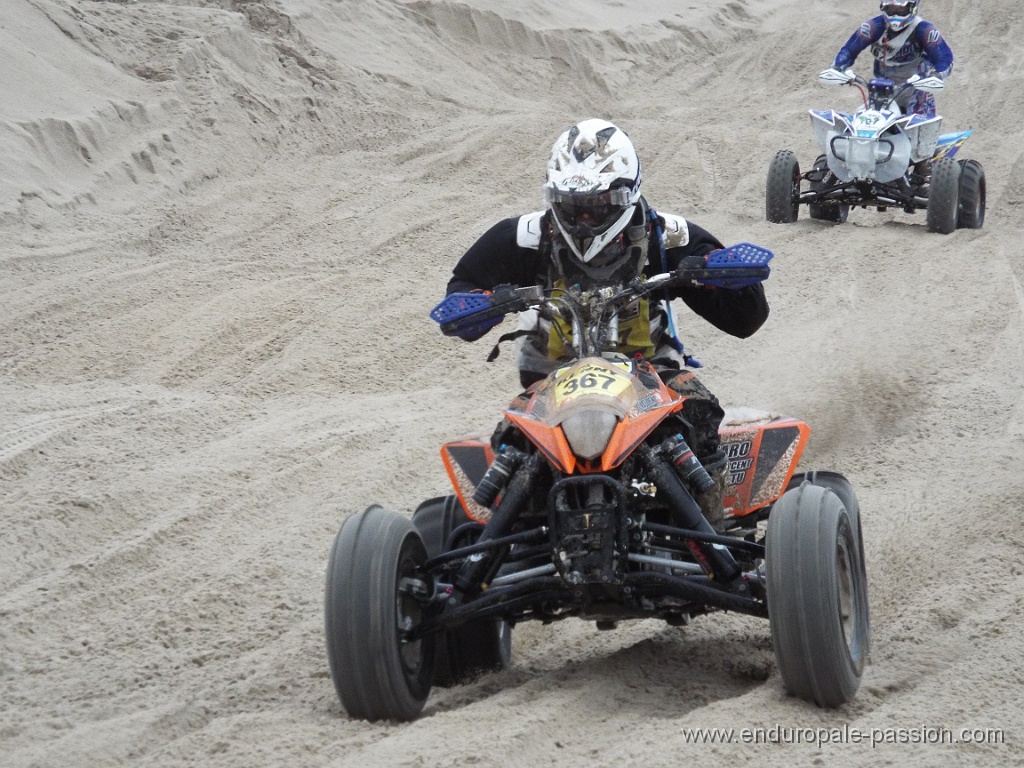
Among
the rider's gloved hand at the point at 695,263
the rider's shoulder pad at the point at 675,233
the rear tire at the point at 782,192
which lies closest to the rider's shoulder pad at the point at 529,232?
the rider's shoulder pad at the point at 675,233

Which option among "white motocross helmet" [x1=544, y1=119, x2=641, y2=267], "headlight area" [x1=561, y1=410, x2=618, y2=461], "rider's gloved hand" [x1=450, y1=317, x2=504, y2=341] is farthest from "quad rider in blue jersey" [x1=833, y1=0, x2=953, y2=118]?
"headlight area" [x1=561, y1=410, x2=618, y2=461]

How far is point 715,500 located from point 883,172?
8.59 metres

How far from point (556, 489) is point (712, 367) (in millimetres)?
4678

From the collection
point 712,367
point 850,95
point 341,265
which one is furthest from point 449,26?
point 712,367

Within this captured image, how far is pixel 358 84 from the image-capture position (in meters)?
15.6

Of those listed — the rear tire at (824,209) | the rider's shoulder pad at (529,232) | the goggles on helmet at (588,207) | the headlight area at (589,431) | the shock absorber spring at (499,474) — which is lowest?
the rear tire at (824,209)

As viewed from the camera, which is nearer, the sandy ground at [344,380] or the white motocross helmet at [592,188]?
the sandy ground at [344,380]

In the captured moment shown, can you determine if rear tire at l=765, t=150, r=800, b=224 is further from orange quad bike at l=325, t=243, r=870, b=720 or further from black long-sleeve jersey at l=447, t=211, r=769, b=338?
orange quad bike at l=325, t=243, r=870, b=720

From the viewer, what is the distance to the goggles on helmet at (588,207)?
4734 mm

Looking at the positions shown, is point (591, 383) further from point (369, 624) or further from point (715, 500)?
point (369, 624)

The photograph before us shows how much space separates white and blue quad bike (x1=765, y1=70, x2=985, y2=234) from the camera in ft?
39.2

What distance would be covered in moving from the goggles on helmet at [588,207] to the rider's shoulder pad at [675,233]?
43 centimetres

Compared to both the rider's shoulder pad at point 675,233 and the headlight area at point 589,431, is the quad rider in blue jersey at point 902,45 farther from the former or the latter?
the headlight area at point 589,431

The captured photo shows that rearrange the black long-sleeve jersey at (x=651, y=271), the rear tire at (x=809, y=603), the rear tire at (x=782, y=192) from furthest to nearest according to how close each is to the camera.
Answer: the rear tire at (x=782, y=192)
the black long-sleeve jersey at (x=651, y=271)
the rear tire at (x=809, y=603)
